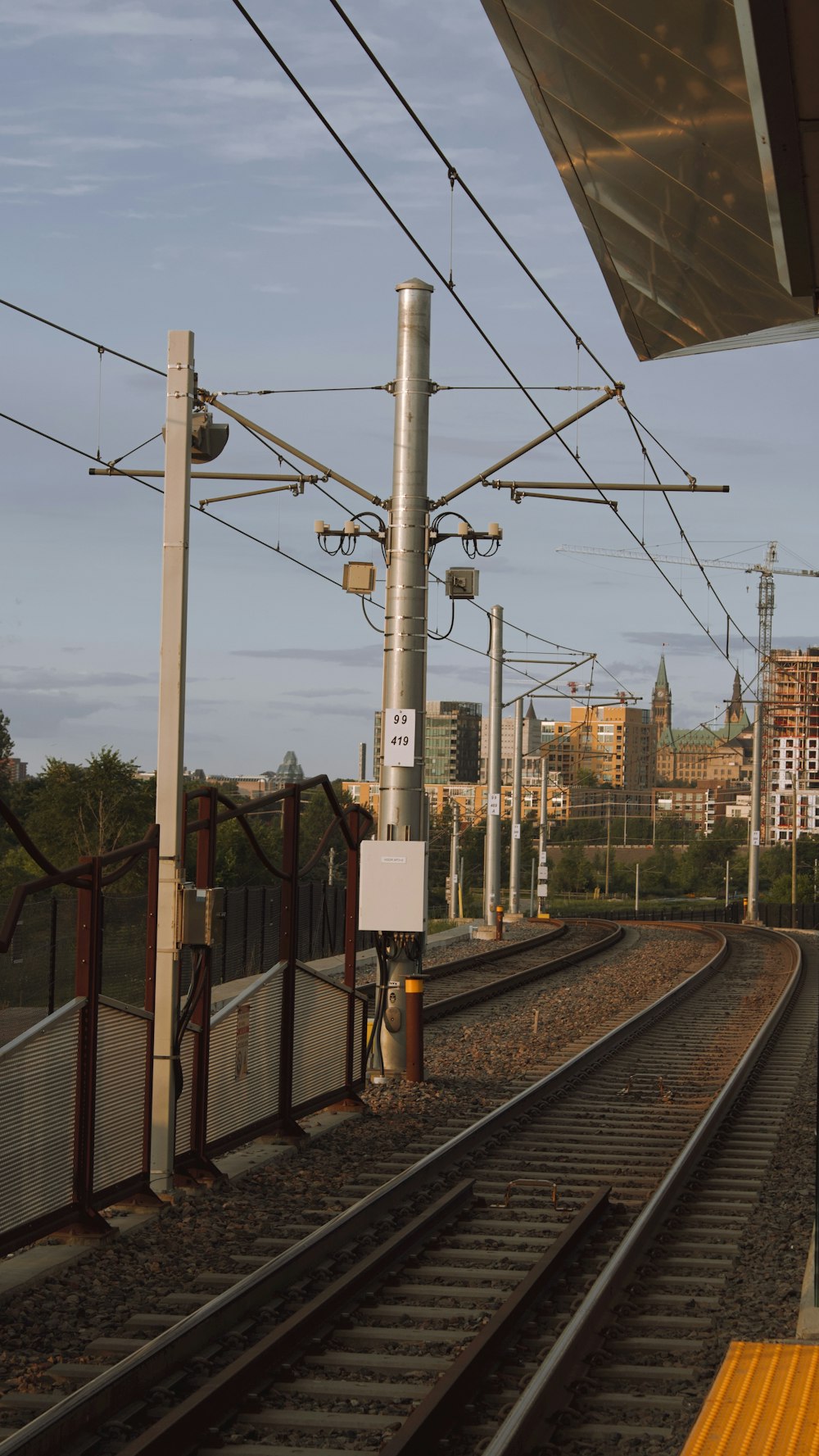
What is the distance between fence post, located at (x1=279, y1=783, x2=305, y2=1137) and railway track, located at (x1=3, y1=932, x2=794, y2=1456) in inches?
38.5

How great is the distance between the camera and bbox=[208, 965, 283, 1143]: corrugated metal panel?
35.6ft

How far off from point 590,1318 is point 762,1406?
1573 millimetres

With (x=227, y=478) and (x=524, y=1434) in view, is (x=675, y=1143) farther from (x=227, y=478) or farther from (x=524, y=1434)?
(x=227, y=478)

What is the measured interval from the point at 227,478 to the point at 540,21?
28.1ft

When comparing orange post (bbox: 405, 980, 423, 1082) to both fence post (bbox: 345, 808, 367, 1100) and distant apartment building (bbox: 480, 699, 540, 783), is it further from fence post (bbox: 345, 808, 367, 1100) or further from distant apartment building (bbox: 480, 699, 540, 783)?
distant apartment building (bbox: 480, 699, 540, 783)

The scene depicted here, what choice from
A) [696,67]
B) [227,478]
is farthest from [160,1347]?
[227,478]

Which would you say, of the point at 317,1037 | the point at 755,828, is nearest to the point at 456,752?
the point at 755,828

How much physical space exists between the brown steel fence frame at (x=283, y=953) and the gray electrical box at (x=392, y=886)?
24cm

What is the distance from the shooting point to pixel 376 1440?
6031 mm

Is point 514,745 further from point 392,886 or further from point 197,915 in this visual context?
point 197,915

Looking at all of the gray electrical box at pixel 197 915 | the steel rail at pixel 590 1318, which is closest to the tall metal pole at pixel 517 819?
the steel rail at pixel 590 1318

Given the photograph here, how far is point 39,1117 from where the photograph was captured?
8305 mm

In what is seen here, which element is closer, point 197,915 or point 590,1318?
point 590,1318

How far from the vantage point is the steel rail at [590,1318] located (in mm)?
5949
